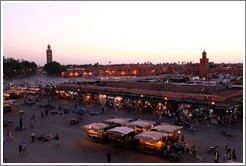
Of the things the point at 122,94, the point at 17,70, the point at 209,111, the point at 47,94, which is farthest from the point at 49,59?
the point at 209,111

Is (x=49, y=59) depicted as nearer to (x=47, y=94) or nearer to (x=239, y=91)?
(x=47, y=94)

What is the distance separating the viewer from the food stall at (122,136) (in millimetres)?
20312

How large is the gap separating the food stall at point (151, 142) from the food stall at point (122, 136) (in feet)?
2.87

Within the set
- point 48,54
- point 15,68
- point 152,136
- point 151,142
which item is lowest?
point 151,142

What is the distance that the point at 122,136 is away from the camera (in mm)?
20281

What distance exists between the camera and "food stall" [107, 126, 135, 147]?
2031 cm

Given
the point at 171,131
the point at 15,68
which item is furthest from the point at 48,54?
the point at 171,131

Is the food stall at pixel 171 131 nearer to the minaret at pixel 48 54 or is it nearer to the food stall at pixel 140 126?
the food stall at pixel 140 126

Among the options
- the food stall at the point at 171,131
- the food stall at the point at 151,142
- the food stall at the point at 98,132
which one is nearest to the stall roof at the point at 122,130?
the food stall at the point at 98,132

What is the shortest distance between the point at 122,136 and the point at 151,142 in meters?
2.35

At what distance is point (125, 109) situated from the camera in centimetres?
3512

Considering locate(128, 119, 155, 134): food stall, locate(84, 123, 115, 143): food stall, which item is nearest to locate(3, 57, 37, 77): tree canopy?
locate(84, 123, 115, 143): food stall

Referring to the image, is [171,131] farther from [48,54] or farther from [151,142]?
[48,54]

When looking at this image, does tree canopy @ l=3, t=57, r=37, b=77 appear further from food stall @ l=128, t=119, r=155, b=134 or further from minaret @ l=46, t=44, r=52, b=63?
food stall @ l=128, t=119, r=155, b=134
